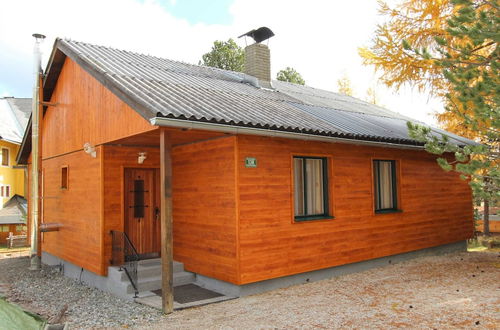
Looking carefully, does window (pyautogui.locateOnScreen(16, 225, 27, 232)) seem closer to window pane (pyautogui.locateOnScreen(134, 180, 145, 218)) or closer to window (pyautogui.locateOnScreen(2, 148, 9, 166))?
window (pyautogui.locateOnScreen(2, 148, 9, 166))

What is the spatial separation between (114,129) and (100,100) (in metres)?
1.14

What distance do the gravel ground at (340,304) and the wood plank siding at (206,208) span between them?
1.07 metres

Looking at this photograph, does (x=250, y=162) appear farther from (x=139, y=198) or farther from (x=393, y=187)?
(x=393, y=187)

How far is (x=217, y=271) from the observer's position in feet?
25.2

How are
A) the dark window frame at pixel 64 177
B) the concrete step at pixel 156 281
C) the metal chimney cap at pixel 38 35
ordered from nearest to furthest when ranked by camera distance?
1. the concrete step at pixel 156 281
2. the dark window frame at pixel 64 177
3. the metal chimney cap at pixel 38 35

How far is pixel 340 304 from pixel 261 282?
5.06 ft

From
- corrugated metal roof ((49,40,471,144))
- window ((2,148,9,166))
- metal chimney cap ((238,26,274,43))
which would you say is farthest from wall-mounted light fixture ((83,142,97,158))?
window ((2,148,9,166))

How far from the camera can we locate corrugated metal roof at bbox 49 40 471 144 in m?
6.85

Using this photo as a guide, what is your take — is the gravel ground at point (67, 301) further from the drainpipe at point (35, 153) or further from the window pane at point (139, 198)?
the window pane at point (139, 198)

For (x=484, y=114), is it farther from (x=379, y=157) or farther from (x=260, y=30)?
(x=260, y=30)

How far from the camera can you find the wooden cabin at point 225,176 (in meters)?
7.32

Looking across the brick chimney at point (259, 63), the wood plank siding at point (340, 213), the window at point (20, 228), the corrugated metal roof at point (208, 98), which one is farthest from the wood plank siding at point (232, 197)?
the window at point (20, 228)

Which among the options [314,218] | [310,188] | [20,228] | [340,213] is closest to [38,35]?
[310,188]

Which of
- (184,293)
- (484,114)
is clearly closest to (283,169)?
(184,293)
